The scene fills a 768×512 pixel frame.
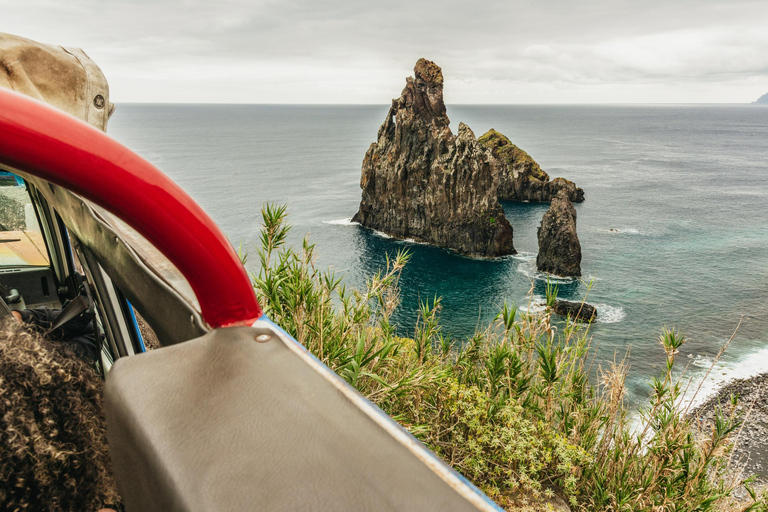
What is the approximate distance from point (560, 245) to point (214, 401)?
44834mm

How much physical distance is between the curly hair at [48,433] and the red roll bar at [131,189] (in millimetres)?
530

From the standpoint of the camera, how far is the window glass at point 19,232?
13.3 ft

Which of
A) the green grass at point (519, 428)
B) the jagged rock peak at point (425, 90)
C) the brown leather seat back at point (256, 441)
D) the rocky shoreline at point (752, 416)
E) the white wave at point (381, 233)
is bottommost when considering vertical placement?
the rocky shoreline at point (752, 416)

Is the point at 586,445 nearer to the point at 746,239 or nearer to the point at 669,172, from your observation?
the point at 746,239

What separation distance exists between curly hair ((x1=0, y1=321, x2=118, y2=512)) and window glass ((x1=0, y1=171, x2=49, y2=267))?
129 inches

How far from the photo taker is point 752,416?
84.3ft

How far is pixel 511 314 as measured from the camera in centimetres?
562

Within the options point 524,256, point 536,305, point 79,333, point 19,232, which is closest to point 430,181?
point 524,256

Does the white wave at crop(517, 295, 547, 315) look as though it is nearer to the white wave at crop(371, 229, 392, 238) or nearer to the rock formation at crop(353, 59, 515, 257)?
the rock formation at crop(353, 59, 515, 257)

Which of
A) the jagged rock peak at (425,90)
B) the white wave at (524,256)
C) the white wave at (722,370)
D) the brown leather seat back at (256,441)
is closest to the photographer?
the brown leather seat back at (256,441)

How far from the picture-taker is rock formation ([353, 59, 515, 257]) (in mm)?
49812

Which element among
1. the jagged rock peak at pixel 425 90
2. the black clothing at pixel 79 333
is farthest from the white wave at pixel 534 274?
the black clothing at pixel 79 333

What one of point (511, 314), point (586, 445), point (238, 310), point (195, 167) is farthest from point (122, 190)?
point (195, 167)

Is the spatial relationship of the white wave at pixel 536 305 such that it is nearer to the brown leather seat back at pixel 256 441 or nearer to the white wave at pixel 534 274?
the white wave at pixel 534 274
